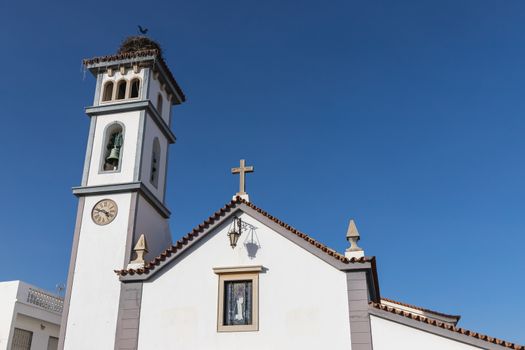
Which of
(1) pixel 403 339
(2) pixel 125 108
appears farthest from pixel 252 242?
(2) pixel 125 108

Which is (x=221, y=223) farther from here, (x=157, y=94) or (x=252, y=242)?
(x=157, y=94)

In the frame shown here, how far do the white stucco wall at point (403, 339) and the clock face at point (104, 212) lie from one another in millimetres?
10153

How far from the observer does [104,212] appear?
65.3 ft

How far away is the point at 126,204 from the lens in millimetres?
19797

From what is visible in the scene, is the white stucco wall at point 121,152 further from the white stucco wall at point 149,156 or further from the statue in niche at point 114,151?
the white stucco wall at point 149,156

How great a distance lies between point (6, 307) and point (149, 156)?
24.7 ft

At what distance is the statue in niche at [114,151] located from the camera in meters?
21.1

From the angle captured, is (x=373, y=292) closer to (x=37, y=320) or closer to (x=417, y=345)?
(x=417, y=345)

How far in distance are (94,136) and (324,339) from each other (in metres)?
12.6

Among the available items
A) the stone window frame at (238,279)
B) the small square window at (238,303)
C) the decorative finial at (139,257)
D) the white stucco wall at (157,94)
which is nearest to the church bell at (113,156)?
the white stucco wall at (157,94)

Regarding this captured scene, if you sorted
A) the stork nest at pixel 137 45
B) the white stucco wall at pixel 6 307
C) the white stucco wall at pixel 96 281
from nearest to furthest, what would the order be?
1. the white stucco wall at pixel 96 281
2. the white stucco wall at pixel 6 307
3. the stork nest at pixel 137 45

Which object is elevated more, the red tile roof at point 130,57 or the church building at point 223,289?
the red tile roof at point 130,57

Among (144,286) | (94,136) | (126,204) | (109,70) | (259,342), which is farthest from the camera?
(109,70)

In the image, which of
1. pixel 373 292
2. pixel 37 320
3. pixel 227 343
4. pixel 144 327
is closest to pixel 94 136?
pixel 37 320
